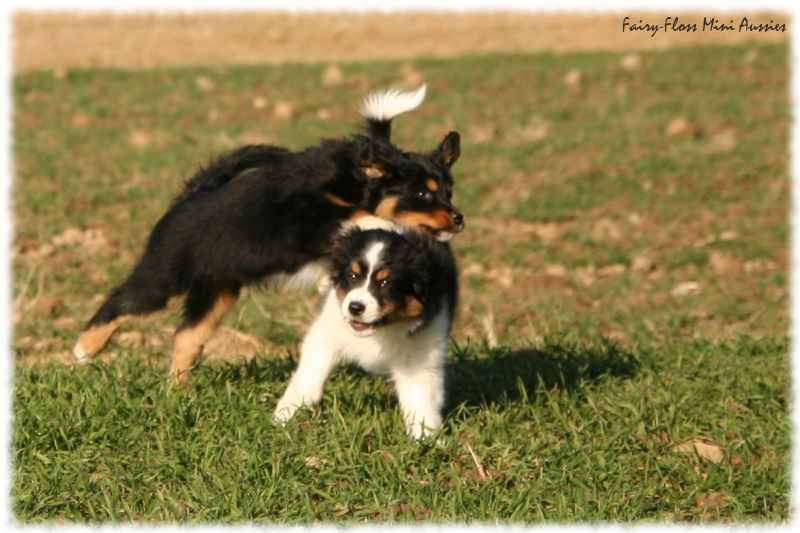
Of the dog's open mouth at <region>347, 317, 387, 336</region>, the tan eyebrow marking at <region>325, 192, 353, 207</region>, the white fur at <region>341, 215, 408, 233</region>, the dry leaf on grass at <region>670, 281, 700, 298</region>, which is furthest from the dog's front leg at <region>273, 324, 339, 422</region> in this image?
the dry leaf on grass at <region>670, 281, 700, 298</region>

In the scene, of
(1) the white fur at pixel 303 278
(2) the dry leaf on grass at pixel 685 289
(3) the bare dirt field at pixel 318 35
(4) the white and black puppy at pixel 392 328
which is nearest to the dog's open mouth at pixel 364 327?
(4) the white and black puppy at pixel 392 328

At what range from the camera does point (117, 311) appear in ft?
17.7

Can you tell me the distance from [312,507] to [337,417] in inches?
24.3

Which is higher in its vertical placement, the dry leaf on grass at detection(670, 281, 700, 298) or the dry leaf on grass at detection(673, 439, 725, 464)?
the dry leaf on grass at detection(670, 281, 700, 298)

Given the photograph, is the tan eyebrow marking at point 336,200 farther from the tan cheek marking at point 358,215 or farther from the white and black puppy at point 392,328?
the white and black puppy at point 392,328

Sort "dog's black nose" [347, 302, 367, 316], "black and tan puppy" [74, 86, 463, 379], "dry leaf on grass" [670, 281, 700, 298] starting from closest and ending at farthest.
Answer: "dog's black nose" [347, 302, 367, 316]
"black and tan puppy" [74, 86, 463, 379]
"dry leaf on grass" [670, 281, 700, 298]

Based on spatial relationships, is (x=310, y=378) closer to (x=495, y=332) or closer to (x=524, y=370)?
(x=524, y=370)

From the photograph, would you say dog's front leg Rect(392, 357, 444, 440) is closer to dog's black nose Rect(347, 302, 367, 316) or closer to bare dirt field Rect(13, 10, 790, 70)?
dog's black nose Rect(347, 302, 367, 316)

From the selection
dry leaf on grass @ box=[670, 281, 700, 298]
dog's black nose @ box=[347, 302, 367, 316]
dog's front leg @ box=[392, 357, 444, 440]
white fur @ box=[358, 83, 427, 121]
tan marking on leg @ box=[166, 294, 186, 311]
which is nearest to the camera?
dog's black nose @ box=[347, 302, 367, 316]

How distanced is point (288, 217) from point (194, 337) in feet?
3.19

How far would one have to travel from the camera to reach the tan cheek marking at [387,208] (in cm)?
500

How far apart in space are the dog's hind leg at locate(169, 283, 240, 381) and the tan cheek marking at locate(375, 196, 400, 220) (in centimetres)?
93

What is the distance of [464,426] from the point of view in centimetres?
465

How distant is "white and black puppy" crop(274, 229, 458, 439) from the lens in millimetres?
4504
